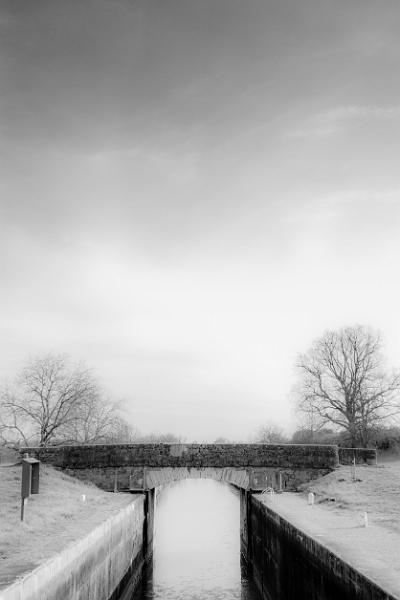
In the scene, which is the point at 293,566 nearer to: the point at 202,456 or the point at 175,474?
the point at 202,456

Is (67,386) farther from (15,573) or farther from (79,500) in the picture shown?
(15,573)

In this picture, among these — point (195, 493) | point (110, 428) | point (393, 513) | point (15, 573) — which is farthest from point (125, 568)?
A: point (195, 493)

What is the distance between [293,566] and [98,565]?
498 centimetres

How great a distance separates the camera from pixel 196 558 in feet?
76.3

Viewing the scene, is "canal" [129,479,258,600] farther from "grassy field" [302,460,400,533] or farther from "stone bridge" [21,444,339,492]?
"grassy field" [302,460,400,533]

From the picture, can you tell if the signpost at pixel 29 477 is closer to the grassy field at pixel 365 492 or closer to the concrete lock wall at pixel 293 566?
the concrete lock wall at pixel 293 566

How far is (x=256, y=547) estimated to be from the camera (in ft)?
69.8

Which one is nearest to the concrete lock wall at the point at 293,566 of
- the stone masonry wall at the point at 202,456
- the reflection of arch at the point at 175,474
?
the reflection of arch at the point at 175,474

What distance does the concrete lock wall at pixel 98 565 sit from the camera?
9238 millimetres

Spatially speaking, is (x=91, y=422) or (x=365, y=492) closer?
(x=365, y=492)

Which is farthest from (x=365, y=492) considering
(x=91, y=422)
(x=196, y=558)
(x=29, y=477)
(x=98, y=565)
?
(x=91, y=422)

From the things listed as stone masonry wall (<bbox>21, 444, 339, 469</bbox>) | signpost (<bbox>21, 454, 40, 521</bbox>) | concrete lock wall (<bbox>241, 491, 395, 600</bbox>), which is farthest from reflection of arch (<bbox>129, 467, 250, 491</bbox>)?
signpost (<bbox>21, 454, 40, 521</bbox>)

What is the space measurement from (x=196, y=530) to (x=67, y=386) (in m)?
15.7

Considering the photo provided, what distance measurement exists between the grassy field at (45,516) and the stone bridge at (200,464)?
1.09 m
